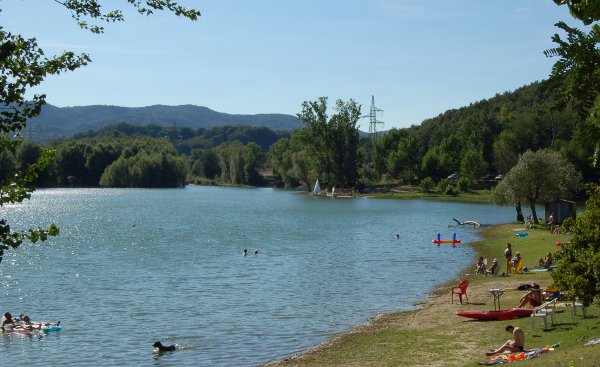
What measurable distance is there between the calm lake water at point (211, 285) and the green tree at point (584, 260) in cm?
982

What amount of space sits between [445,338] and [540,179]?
41704 mm

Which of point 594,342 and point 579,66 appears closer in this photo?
point 579,66

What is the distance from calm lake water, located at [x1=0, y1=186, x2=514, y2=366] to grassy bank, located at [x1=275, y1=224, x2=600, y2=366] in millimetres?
1471

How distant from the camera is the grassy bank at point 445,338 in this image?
1838cm

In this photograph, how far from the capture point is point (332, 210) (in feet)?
339

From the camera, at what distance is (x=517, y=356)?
59.0ft

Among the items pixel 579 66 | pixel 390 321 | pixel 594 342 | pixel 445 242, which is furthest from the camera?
pixel 445 242

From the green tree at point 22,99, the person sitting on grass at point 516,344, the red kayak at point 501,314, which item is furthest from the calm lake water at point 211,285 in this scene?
the green tree at point 22,99

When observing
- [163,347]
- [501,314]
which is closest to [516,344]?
[501,314]

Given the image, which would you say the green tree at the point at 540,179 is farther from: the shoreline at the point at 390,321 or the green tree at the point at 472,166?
the green tree at the point at 472,166

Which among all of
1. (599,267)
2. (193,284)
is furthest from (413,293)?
(599,267)

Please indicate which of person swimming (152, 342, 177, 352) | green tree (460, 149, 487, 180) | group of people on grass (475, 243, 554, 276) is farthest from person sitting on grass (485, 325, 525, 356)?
green tree (460, 149, 487, 180)

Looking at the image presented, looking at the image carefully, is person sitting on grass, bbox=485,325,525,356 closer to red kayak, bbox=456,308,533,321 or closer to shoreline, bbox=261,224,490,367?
shoreline, bbox=261,224,490,367

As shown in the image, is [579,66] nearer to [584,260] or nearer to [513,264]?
[584,260]
